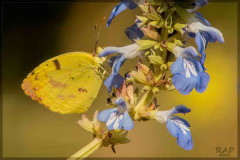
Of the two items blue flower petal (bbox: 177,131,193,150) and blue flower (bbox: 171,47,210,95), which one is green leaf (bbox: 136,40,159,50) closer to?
blue flower (bbox: 171,47,210,95)

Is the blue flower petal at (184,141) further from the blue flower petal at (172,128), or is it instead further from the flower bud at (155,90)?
the flower bud at (155,90)

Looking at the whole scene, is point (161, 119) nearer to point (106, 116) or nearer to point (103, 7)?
point (106, 116)

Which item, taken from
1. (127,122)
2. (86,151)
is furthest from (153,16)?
(86,151)

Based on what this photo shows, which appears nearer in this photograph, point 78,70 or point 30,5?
point 78,70

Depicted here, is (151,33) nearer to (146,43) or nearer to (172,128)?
A: (146,43)

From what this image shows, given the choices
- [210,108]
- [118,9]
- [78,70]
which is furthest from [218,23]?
[118,9]

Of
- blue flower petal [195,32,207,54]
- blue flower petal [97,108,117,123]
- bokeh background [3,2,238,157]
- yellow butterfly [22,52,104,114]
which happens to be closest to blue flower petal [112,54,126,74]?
blue flower petal [97,108,117,123]
